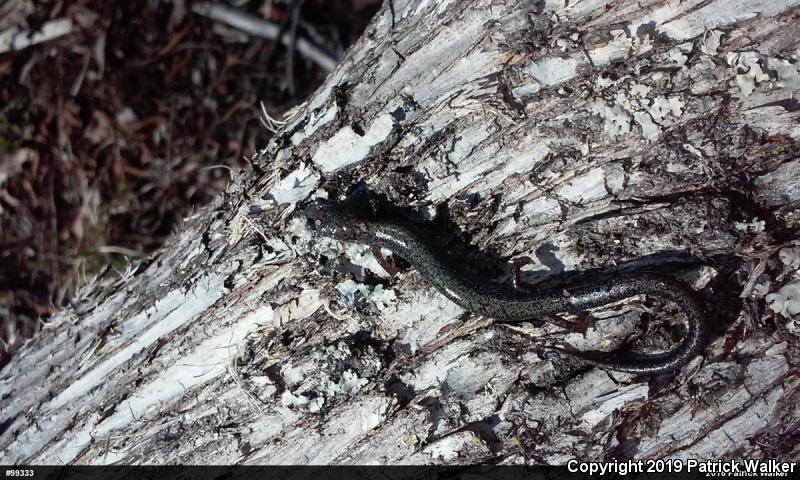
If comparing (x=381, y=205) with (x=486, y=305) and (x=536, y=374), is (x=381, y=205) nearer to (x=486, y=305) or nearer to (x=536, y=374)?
(x=486, y=305)

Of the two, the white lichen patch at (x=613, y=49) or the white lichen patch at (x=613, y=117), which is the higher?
the white lichen patch at (x=613, y=49)

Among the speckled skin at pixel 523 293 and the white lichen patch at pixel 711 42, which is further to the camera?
the speckled skin at pixel 523 293

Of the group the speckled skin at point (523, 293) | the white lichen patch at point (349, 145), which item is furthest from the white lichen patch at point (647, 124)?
the white lichen patch at point (349, 145)

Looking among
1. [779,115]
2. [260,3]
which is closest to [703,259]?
[779,115]

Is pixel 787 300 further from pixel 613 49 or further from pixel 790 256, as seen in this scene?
pixel 613 49

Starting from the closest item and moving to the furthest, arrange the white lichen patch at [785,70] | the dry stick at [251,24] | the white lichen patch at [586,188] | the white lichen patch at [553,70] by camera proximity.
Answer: the white lichen patch at [785,70], the white lichen patch at [553,70], the white lichen patch at [586,188], the dry stick at [251,24]

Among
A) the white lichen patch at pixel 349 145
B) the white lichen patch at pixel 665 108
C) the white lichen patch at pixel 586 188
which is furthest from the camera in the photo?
the white lichen patch at pixel 349 145

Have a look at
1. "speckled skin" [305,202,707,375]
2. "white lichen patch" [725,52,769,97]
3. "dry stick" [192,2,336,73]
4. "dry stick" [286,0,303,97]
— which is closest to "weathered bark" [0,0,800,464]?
"white lichen patch" [725,52,769,97]

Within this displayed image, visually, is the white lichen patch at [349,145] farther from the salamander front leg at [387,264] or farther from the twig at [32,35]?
the twig at [32,35]
